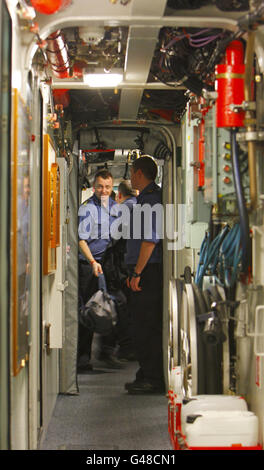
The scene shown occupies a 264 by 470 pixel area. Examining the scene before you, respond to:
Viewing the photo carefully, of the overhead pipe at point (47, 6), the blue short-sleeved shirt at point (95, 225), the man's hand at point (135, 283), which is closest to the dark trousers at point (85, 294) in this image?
the blue short-sleeved shirt at point (95, 225)

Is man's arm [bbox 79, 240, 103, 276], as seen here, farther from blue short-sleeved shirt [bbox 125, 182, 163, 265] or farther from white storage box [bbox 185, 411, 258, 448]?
white storage box [bbox 185, 411, 258, 448]

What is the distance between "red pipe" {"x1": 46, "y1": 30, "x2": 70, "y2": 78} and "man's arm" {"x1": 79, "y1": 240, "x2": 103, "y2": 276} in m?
2.46

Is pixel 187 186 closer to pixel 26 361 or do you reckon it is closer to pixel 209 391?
pixel 209 391

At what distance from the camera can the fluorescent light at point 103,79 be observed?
15.3 ft

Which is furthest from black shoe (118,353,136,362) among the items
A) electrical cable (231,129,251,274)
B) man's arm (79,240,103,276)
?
electrical cable (231,129,251,274)

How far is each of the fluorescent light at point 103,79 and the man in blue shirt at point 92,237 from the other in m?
2.34

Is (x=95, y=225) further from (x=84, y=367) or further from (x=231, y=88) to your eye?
(x=231, y=88)

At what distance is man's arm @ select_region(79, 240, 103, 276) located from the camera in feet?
21.8

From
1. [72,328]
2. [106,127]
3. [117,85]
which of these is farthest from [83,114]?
[72,328]

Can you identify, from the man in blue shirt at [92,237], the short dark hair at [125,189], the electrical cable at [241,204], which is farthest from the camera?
the short dark hair at [125,189]

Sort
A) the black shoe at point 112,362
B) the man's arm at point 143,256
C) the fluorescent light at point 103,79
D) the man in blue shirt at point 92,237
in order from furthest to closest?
the black shoe at point 112,362, the man in blue shirt at point 92,237, the man's arm at point 143,256, the fluorescent light at point 103,79

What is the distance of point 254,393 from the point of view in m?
3.50

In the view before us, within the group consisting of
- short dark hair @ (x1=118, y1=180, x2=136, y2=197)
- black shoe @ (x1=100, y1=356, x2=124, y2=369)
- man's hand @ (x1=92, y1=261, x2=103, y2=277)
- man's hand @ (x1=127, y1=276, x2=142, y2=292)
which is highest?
short dark hair @ (x1=118, y1=180, x2=136, y2=197)

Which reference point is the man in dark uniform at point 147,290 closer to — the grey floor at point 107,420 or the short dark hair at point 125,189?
the grey floor at point 107,420
